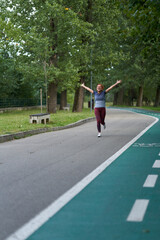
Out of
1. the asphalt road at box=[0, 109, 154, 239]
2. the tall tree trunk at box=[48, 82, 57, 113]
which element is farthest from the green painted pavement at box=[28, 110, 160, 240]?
the tall tree trunk at box=[48, 82, 57, 113]

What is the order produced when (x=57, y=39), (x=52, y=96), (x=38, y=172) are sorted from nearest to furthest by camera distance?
(x=38, y=172) → (x=57, y=39) → (x=52, y=96)

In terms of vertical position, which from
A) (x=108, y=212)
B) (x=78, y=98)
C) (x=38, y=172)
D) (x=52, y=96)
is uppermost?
(x=52, y=96)

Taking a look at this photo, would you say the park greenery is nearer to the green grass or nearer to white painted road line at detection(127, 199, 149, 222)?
the green grass

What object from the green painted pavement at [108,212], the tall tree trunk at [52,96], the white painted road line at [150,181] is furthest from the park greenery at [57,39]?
the green painted pavement at [108,212]

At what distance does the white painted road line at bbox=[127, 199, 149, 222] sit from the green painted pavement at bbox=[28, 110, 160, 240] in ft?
0.15

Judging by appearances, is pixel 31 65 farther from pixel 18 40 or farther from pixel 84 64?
pixel 84 64

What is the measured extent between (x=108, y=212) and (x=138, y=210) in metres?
0.35

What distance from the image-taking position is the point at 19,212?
4758mm

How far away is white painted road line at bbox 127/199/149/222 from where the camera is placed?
438 centimetres

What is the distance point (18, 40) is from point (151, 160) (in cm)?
2508

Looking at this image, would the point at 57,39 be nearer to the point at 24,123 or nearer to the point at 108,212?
the point at 24,123

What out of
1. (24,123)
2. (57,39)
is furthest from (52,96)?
(24,123)

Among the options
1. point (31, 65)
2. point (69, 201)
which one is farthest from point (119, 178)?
point (31, 65)

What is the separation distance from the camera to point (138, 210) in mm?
4715
